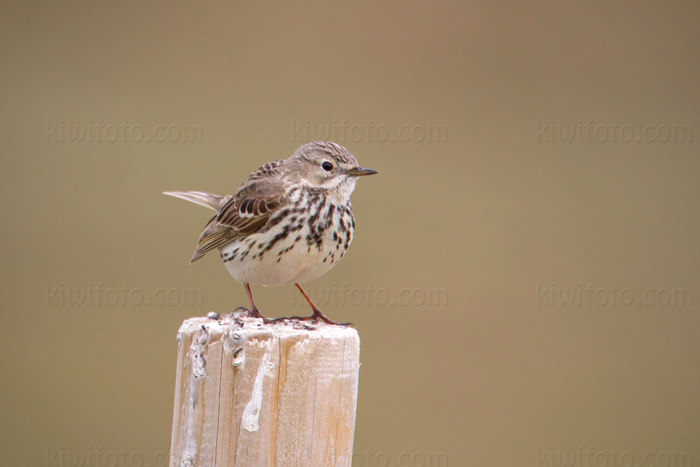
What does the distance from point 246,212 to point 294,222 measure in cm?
45

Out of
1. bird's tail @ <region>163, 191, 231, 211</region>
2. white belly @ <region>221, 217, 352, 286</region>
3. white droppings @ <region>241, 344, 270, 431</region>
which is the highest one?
bird's tail @ <region>163, 191, 231, 211</region>

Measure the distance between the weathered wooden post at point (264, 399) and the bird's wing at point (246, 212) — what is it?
1.91m

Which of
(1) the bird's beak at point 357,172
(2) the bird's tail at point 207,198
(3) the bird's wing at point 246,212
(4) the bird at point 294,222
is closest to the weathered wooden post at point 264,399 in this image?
(4) the bird at point 294,222

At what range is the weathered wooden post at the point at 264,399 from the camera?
142 inches

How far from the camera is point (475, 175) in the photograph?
48.2 feet

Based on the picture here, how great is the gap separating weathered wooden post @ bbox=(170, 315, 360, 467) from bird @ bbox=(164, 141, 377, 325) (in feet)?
5.11

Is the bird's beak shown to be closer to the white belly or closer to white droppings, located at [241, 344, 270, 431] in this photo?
the white belly

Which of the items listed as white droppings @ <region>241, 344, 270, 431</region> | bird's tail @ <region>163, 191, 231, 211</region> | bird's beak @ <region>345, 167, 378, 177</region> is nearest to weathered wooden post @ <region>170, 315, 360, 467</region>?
white droppings @ <region>241, 344, 270, 431</region>

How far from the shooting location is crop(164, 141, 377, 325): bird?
18.1ft

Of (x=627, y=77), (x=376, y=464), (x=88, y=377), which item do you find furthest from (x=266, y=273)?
(x=627, y=77)

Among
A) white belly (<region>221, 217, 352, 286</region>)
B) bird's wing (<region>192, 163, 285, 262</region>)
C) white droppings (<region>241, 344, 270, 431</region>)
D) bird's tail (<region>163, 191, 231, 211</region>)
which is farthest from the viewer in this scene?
bird's tail (<region>163, 191, 231, 211</region>)

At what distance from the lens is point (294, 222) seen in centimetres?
555

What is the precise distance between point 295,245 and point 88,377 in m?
7.11

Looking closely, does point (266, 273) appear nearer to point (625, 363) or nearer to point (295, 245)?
point (295, 245)
